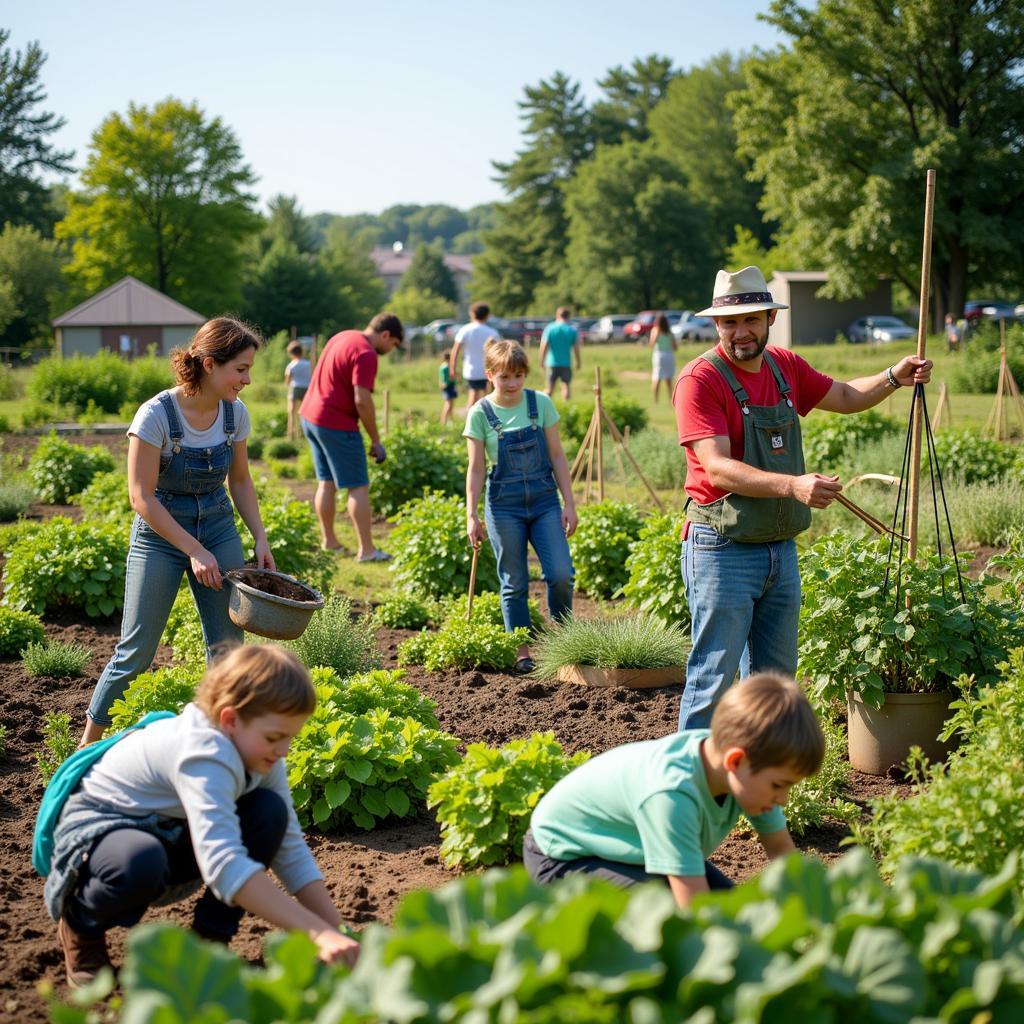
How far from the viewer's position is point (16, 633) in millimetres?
7148

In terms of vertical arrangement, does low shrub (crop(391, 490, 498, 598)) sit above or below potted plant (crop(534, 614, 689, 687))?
above

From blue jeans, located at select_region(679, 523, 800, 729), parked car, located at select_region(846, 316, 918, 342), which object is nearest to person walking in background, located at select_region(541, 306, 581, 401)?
blue jeans, located at select_region(679, 523, 800, 729)

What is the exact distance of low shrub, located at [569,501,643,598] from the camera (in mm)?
8234

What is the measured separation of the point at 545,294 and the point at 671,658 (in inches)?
2471

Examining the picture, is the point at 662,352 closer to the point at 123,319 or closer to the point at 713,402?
the point at 713,402

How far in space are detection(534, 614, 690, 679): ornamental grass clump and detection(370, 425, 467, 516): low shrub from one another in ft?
16.7

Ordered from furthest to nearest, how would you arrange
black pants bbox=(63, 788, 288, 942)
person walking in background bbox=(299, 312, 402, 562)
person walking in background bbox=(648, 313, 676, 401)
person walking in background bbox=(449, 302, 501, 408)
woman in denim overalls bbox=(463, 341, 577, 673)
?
person walking in background bbox=(648, 313, 676, 401) < person walking in background bbox=(449, 302, 501, 408) < person walking in background bbox=(299, 312, 402, 562) < woman in denim overalls bbox=(463, 341, 577, 673) < black pants bbox=(63, 788, 288, 942)

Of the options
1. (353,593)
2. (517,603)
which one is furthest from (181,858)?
(353,593)

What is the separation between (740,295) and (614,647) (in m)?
2.53

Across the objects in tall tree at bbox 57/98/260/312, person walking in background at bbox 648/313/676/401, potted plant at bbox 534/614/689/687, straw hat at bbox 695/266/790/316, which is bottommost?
potted plant at bbox 534/614/689/687

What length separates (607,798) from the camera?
9.95 ft

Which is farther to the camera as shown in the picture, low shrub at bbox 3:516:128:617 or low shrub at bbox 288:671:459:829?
low shrub at bbox 3:516:128:617

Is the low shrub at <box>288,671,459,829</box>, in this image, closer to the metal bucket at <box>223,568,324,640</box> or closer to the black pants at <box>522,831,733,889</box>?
the metal bucket at <box>223,568,324,640</box>

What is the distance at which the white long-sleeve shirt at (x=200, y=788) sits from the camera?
276 centimetres
